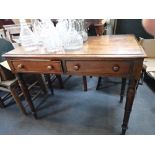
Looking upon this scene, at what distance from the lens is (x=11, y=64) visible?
120cm

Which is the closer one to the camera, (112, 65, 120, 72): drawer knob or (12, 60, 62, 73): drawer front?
(112, 65, 120, 72): drawer knob

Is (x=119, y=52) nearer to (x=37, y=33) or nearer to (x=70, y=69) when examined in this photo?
(x=70, y=69)

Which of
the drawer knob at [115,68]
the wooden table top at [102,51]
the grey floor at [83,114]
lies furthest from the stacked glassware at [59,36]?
the grey floor at [83,114]

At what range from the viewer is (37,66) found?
3.80 feet

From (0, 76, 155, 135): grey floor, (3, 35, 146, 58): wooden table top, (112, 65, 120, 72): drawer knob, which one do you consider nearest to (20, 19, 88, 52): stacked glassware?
(3, 35, 146, 58): wooden table top

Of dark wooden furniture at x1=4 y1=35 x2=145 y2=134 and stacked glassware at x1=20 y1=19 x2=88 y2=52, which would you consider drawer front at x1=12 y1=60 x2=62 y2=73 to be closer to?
dark wooden furniture at x1=4 y1=35 x2=145 y2=134

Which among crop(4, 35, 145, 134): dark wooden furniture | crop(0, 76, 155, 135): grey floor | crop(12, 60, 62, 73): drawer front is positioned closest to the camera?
crop(4, 35, 145, 134): dark wooden furniture

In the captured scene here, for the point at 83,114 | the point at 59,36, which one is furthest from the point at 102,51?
the point at 83,114

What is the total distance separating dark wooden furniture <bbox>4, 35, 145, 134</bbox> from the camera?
38.4 inches

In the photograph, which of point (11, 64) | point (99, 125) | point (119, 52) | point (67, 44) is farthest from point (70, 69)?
point (99, 125)

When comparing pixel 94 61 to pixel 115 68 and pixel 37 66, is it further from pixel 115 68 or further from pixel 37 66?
pixel 37 66

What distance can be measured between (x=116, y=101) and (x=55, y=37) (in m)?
1.11

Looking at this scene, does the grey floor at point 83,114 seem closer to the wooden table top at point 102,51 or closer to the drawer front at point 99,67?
the drawer front at point 99,67

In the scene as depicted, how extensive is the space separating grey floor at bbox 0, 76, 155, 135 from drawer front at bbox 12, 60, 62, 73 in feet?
2.21
